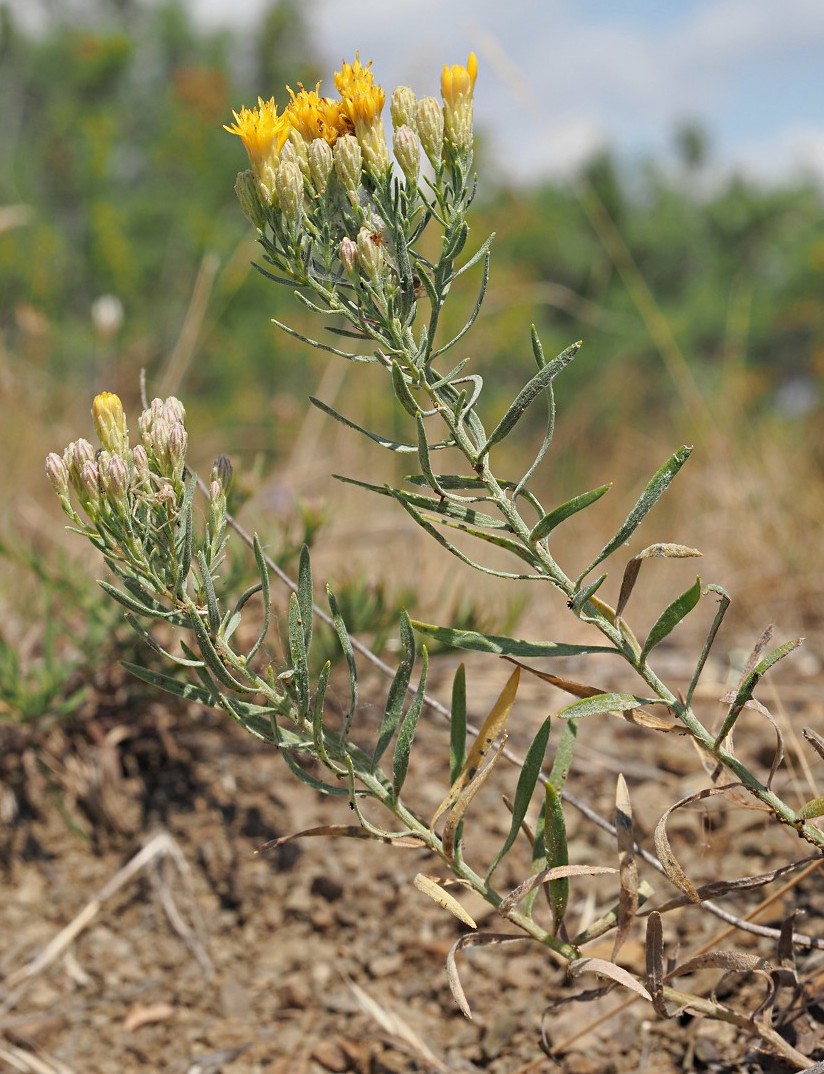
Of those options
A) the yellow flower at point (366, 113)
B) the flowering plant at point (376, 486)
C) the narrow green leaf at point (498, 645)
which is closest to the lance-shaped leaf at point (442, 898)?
the flowering plant at point (376, 486)

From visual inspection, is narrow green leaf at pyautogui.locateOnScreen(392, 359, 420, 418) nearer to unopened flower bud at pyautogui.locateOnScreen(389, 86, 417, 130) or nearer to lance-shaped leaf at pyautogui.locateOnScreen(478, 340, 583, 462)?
lance-shaped leaf at pyautogui.locateOnScreen(478, 340, 583, 462)

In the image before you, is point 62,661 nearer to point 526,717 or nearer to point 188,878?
point 188,878

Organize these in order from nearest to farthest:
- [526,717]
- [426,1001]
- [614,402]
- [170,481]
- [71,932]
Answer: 1. [170,481]
2. [426,1001]
3. [71,932]
4. [526,717]
5. [614,402]

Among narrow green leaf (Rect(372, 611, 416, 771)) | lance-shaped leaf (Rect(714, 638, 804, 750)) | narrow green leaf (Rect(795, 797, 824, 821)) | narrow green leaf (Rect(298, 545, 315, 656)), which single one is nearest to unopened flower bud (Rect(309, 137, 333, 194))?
narrow green leaf (Rect(298, 545, 315, 656))

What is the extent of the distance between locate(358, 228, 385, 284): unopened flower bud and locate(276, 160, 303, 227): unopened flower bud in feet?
0.22

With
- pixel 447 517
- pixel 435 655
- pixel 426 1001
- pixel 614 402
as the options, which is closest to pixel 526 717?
pixel 435 655

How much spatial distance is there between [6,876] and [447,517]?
1.27m

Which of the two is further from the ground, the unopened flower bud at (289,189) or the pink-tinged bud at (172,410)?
the unopened flower bud at (289,189)

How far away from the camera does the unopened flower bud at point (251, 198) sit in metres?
1.00

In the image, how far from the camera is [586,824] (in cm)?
181

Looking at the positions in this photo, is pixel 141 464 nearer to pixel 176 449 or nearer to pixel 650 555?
pixel 176 449

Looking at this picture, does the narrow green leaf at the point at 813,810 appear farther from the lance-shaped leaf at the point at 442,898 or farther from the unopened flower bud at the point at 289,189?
the unopened flower bud at the point at 289,189

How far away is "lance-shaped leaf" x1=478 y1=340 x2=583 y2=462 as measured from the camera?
973 millimetres

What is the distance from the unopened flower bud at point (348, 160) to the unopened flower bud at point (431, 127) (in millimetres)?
68
